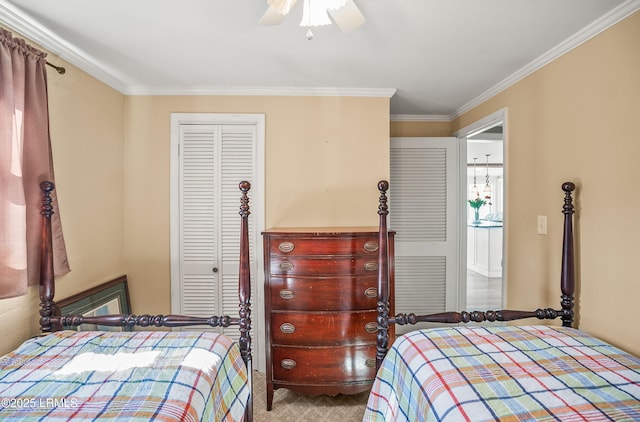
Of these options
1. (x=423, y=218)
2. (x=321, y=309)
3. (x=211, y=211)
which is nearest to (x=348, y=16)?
(x=321, y=309)

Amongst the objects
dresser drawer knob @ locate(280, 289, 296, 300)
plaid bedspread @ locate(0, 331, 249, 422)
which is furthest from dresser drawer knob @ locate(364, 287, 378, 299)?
plaid bedspread @ locate(0, 331, 249, 422)

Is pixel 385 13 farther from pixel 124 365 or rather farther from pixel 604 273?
pixel 124 365

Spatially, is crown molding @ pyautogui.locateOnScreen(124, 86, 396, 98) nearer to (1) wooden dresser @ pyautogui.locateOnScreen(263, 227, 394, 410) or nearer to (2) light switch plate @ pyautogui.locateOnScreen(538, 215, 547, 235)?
(1) wooden dresser @ pyautogui.locateOnScreen(263, 227, 394, 410)

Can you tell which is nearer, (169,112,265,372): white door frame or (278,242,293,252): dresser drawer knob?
(278,242,293,252): dresser drawer knob

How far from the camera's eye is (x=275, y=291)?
86.5 inches

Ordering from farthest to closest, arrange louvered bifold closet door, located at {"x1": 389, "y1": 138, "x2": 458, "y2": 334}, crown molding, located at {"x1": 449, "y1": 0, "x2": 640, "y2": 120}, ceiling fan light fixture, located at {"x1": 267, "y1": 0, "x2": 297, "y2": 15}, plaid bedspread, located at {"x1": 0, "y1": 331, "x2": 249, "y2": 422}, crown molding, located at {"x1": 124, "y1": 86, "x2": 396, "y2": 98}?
louvered bifold closet door, located at {"x1": 389, "y1": 138, "x2": 458, "y2": 334}, crown molding, located at {"x1": 124, "y1": 86, "x2": 396, "y2": 98}, crown molding, located at {"x1": 449, "y1": 0, "x2": 640, "y2": 120}, ceiling fan light fixture, located at {"x1": 267, "y1": 0, "x2": 297, "y2": 15}, plaid bedspread, located at {"x1": 0, "y1": 331, "x2": 249, "y2": 422}

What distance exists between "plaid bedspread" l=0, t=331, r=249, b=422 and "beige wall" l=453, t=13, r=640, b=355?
1962 mm

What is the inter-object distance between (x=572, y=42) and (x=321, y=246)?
6.36ft

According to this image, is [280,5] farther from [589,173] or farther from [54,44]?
[589,173]

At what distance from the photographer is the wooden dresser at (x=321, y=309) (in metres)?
2.17

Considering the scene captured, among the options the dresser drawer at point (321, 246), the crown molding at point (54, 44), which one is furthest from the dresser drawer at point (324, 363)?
the crown molding at point (54, 44)

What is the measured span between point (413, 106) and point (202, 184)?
2203 millimetres

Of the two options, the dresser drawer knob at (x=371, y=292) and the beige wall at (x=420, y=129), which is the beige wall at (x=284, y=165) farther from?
the beige wall at (x=420, y=129)

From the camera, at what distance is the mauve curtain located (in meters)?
1.54
